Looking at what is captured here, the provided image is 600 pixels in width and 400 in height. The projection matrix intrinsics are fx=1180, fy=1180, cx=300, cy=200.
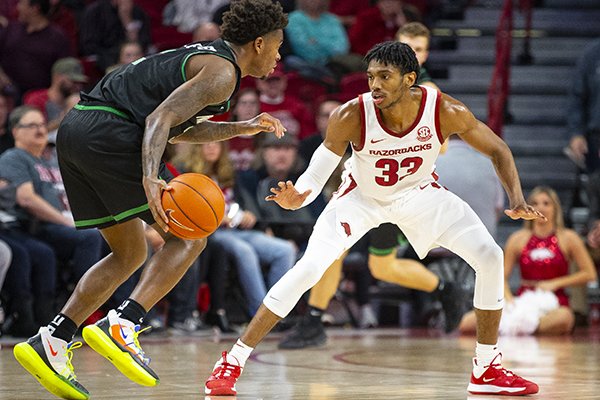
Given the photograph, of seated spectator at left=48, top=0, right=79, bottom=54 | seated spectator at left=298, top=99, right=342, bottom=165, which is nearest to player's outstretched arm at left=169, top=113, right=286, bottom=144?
seated spectator at left=298, top=99, right=342, bottom=165

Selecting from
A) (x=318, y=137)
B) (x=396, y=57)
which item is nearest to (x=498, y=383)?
(x=396, y=57)

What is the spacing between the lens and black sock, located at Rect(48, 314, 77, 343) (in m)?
4.86

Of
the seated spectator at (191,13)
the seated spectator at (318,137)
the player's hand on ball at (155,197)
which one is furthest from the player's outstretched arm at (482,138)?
the seated spectator at (191,13)

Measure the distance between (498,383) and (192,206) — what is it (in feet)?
5.36

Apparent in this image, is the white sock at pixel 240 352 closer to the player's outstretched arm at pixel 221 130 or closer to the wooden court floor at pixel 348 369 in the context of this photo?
the wooden court floor at pixel 348 369

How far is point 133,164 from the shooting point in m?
4.82

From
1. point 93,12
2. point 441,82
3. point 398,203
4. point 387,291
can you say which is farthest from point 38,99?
point 398,203

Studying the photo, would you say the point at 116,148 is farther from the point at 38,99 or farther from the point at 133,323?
the point at 38,99

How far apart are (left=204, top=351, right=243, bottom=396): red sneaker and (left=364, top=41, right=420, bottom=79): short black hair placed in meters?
1.48

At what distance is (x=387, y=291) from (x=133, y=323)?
5.72m

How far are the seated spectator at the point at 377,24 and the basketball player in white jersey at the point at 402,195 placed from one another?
256 inches

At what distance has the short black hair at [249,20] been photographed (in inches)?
195

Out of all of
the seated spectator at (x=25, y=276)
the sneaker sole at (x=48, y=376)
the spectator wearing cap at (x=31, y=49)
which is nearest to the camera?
the sneaker sole at (x=48, y=376)

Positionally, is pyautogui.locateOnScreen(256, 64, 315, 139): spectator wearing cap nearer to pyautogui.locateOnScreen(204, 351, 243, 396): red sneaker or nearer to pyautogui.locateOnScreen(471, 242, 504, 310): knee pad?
pyautogui.locateOnScreen(471, 242, 504, 310): knee pad
